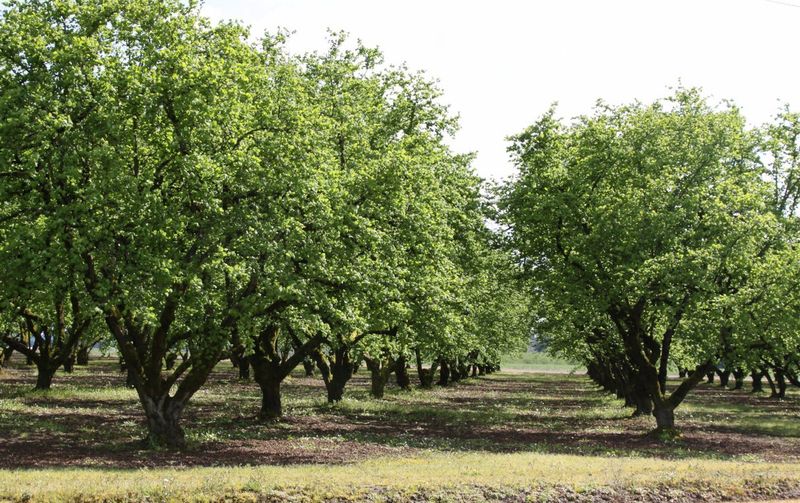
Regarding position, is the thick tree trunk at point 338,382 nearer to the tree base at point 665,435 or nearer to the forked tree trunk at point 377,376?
the forked tree trunk at point 377,376

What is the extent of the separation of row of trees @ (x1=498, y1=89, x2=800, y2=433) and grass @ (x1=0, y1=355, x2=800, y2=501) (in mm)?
4602

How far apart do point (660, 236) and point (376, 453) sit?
49.1 feet

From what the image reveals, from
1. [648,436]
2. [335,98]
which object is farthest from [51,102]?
[648,436]

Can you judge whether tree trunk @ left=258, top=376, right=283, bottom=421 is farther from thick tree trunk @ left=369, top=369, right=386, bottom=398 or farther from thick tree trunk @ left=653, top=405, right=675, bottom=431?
thick tree trunk @ left=369, top=369, right=386, bottom=398

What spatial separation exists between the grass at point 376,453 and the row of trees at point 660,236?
4.60m

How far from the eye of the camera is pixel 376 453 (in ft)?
80.2

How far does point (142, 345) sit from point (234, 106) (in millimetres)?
9149

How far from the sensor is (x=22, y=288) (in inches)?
787

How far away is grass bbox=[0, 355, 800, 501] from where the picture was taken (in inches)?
634

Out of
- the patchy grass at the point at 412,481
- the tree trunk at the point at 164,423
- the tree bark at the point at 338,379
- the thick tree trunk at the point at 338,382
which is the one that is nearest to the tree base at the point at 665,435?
the patchy grass at the point at 412,481

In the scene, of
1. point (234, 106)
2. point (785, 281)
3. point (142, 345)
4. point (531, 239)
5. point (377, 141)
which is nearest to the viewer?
point (234, 106)

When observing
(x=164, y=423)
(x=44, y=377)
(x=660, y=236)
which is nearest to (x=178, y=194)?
(x=164, y=423)

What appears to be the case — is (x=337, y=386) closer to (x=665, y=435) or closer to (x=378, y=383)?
(x=378, y=383)

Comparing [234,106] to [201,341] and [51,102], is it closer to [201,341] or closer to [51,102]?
[51,102]
